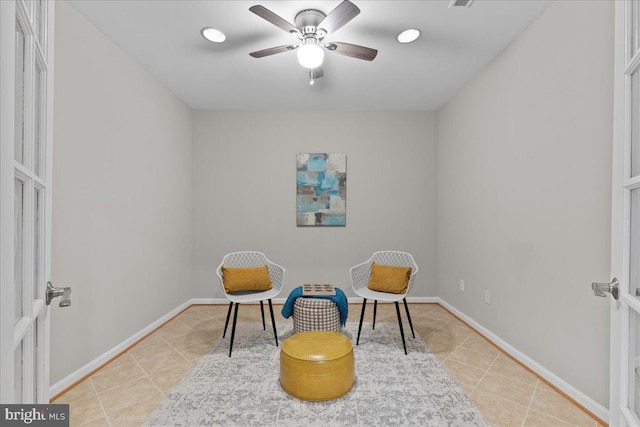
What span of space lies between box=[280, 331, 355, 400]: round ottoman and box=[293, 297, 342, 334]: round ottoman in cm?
58

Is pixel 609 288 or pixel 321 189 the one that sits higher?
pixel 321 189

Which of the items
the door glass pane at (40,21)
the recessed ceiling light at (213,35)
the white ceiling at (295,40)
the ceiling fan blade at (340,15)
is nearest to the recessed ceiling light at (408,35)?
the white ceiling at (295,40)

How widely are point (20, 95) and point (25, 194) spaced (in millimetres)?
282

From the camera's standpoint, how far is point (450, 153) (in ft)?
12.5

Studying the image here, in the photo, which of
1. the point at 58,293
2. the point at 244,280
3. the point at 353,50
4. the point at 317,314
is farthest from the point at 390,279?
the point at 58,293

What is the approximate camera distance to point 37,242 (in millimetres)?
1010

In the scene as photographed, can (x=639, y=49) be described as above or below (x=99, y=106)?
below

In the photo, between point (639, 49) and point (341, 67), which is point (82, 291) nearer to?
point (341, 67)

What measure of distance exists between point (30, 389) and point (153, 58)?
9.33 ft

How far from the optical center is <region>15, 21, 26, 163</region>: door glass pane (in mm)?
824

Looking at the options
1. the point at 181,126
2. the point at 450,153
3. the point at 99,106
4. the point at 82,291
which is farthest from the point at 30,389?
the point at 450,153

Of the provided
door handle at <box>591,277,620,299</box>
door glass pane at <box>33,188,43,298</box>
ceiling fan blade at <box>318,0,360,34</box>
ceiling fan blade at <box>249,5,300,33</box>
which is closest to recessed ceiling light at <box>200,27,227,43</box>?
ceiling fan blade at <box>249,5,300,33</box>

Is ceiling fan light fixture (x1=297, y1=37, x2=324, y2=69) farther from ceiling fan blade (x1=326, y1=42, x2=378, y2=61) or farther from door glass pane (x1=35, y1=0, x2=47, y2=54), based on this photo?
door glass pane (x1=35, y1=0, x2=47, y2=54)

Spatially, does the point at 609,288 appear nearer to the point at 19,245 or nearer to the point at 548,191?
the point at 548,191
